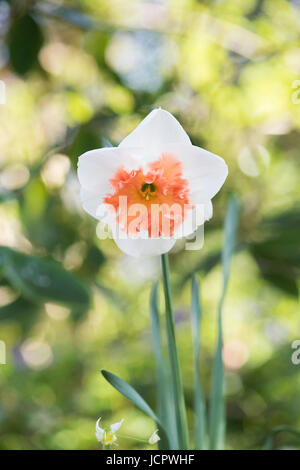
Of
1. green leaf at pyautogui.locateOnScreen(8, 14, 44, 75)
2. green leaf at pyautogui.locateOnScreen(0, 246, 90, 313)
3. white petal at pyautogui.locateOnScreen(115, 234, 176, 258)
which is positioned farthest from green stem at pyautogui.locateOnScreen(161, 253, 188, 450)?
green leaf at pyautogui.locateOnScreen(8, 14, 44, 75)

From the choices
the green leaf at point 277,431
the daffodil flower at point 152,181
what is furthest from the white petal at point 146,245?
the green leaf at point 277,431

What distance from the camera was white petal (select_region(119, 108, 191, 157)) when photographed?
25 cm

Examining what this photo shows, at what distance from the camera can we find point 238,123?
796mm

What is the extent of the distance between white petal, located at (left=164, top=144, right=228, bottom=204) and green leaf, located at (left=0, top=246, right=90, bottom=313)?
0.28m

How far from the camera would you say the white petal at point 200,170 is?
0.25 m

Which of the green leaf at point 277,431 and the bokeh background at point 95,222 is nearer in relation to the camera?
the green leaf at point 277,431

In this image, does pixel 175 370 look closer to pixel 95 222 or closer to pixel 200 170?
pixel 200 170

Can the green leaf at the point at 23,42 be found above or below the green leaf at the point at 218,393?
above

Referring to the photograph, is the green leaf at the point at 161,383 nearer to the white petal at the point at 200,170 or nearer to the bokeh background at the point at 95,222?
the white petal at the point at 200,170

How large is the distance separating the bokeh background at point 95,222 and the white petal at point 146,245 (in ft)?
1.12

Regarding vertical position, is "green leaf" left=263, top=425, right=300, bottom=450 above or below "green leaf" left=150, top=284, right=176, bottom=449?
below

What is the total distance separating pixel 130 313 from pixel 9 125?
1.31 feet

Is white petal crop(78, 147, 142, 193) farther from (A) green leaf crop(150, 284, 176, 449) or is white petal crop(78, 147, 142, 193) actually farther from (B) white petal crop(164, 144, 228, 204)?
(A) green leaf crop(150, 284, 176, 449)
